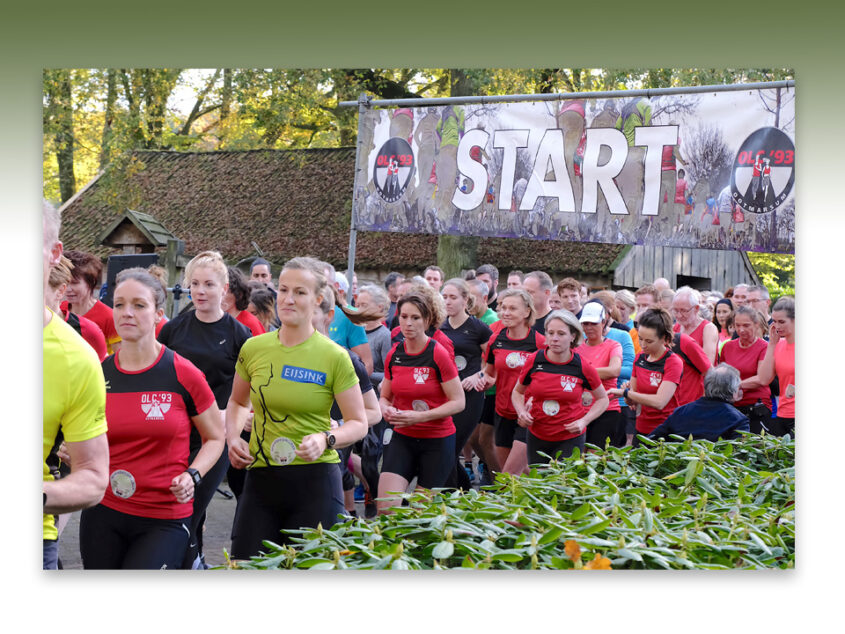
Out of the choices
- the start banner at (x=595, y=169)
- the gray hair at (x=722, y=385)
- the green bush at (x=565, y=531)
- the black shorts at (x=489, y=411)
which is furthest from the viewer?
the black shorts at (x=489, y=411)

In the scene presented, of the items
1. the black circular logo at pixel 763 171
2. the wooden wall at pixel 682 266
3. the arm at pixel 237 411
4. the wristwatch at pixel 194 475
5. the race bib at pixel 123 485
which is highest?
the black circular logo at pixel 763 171

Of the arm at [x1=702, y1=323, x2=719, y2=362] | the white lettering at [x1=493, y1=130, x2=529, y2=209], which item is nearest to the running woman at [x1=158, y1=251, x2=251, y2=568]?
the white lettering at [x1=493, y1=130, x2=529, y2=209]

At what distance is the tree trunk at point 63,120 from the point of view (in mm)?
3959

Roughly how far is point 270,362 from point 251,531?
679 mm

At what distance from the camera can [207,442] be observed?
3889 millimetres

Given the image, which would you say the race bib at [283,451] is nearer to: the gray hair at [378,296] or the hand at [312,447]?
the hand at [312,447]

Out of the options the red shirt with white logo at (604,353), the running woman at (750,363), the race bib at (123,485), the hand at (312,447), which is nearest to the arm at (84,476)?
the race bib at (123,485)

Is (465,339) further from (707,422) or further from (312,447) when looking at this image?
(312,447)

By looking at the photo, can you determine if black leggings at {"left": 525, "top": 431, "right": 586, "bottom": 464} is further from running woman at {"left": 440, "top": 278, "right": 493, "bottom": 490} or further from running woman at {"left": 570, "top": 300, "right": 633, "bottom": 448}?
running woman at {"left": 440, "top": 278, "right": 493, "bottom": 490}

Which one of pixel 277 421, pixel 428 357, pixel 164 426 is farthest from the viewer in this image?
pixel 428 357

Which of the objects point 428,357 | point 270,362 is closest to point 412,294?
point 428,357

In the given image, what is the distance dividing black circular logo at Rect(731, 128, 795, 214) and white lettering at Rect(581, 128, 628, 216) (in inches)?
21.0
